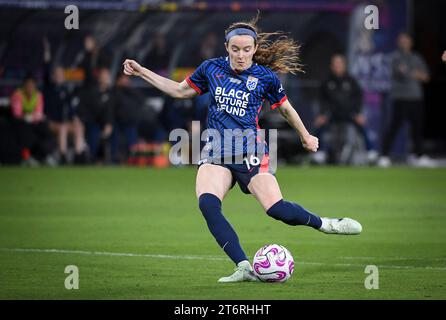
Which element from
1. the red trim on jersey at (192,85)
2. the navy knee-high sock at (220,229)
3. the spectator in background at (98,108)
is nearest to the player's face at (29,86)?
the spectator in background at (98,108)

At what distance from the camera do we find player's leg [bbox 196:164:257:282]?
32.8 feet

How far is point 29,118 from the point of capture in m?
25.9

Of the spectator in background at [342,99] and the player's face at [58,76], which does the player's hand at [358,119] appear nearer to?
the spectator in background at [342,99]

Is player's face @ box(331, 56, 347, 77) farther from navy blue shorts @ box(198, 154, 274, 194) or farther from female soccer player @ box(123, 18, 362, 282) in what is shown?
navy blue shorts @ box(198, 154, 274, 194)

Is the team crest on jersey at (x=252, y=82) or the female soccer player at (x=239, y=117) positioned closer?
the female soccer player at (x=239, y=117)

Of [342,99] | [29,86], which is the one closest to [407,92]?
[342,99]

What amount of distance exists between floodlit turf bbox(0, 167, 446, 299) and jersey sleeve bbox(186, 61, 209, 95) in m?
1.71

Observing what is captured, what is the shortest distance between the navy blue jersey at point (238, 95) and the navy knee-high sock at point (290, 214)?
58 cm

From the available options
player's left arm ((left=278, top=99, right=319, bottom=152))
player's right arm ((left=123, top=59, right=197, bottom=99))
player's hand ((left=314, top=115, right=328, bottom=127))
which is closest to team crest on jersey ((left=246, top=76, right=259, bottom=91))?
player's left arm ((left=278, top=99, right=319, bottom=152))

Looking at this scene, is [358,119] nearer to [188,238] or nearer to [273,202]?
[188,238]

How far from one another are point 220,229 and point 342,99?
1668 cm

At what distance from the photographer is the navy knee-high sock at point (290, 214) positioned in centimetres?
1027

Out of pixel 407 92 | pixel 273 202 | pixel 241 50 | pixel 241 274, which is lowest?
pixel 241 274
